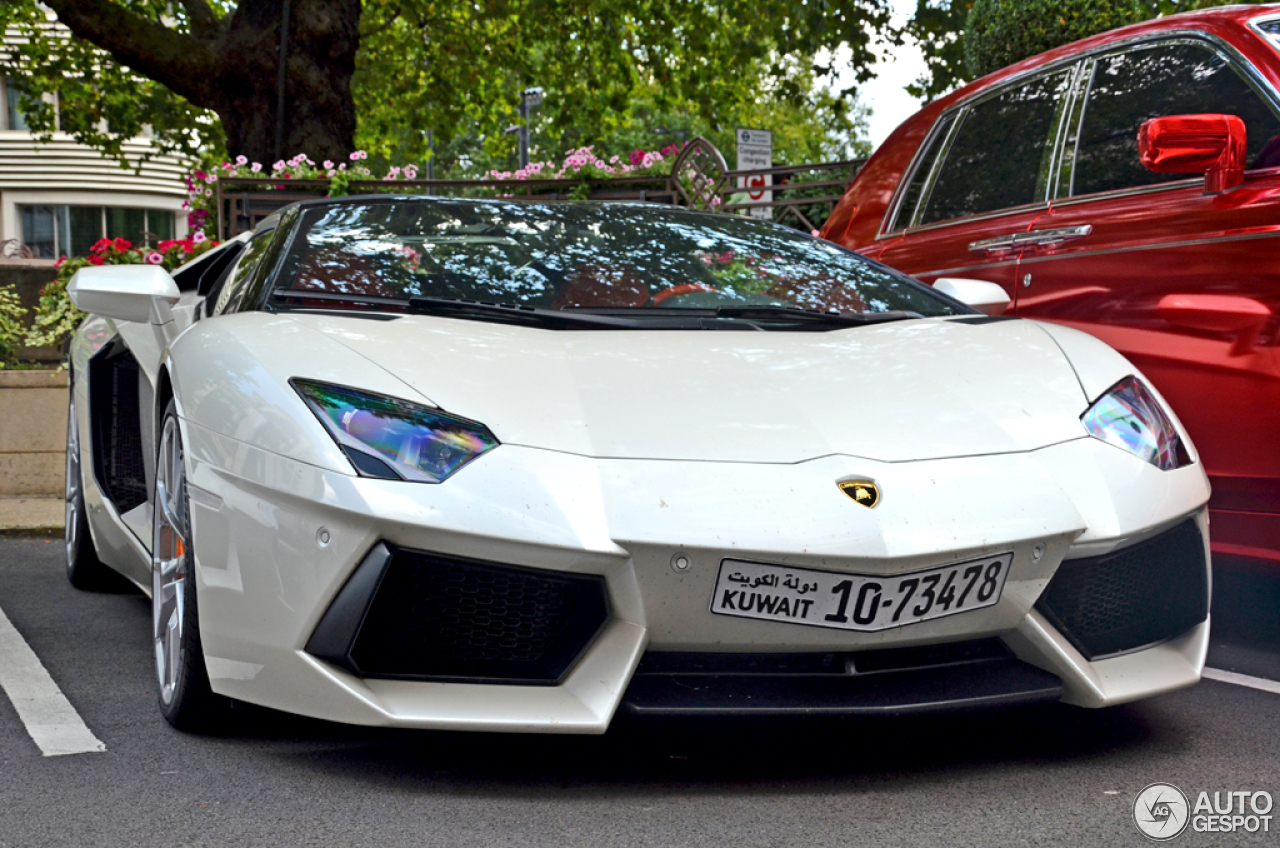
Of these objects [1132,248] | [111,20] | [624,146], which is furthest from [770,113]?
[1132,248]

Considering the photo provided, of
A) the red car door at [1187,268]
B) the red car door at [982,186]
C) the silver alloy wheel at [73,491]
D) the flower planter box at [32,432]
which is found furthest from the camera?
the flower planter box at [32,432]

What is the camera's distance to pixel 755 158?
1202cm

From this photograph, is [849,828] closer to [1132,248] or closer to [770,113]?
[1132,248]

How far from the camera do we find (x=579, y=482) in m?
2.51

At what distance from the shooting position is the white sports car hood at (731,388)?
264cm

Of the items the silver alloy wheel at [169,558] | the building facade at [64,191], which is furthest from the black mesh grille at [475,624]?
the building facade at [64,191]

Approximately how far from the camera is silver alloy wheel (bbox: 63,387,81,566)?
4785 millimetres

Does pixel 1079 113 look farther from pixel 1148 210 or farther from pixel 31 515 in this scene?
pixel 31 515

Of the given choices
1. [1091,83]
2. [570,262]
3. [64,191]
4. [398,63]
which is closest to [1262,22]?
[1091,83]

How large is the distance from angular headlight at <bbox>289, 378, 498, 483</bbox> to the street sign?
347 inches

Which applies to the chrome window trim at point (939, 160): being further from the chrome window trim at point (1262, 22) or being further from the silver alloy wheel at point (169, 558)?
the silver alloy wheel at point (169, 558)

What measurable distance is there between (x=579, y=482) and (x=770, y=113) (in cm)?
4293

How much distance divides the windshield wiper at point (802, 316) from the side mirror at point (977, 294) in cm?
40

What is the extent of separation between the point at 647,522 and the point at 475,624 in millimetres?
360
